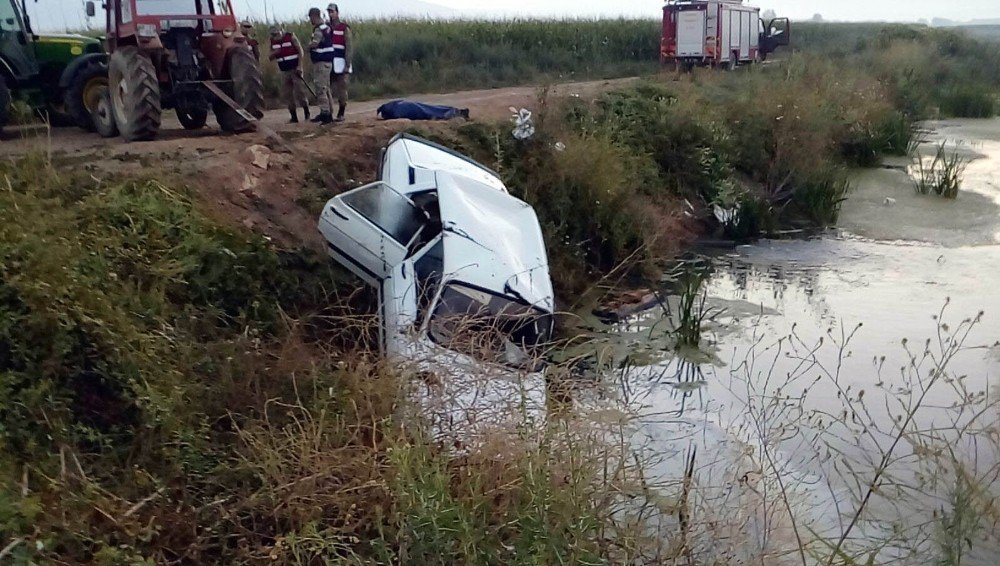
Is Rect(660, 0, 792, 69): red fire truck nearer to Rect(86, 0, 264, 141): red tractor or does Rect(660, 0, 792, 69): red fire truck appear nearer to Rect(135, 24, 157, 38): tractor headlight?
Rect(86, 0, 264, 141): red tractor

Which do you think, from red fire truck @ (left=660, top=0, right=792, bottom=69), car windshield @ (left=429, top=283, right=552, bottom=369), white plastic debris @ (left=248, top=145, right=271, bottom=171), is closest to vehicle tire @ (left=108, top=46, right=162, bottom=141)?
white plastic debris @ (left=248, top=145, right=271, bottom=171)

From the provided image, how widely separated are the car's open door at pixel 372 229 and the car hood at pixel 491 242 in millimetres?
336

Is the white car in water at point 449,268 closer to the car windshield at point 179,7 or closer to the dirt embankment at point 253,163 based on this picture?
the dirt embankment at point 253,163

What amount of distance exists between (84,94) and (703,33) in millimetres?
18938

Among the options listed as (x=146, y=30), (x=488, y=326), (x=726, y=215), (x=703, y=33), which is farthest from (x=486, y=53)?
(x=488, y=326)

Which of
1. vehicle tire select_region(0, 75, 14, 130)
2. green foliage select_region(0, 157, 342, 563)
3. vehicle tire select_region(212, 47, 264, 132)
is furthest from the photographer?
vehicle tire select_region(212, 47, 264, 132)

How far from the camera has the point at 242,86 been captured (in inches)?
407

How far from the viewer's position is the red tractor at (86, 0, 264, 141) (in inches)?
390

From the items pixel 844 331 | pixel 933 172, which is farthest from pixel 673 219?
pixel 933 172

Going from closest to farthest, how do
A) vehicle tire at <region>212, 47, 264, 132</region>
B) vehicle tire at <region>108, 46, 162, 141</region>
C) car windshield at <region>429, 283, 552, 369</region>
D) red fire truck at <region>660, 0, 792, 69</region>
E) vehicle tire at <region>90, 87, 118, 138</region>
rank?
1. car windshield at <region>429, 283, 552, 369</region>
2. vehicle tire at <region>108, 46, 162, 141</region>
3. vehicle tire at <region>212, 47, 264, 132</region>
4. vehicle tire at <region>90, 87, 118, 138</region>
5. red fire truck at <region>660, 0, 792, 69</region>

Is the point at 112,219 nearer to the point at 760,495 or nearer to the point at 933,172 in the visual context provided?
the point at 760,495

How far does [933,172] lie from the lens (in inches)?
601

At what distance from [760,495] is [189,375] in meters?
3.51

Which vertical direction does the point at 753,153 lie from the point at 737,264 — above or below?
above
